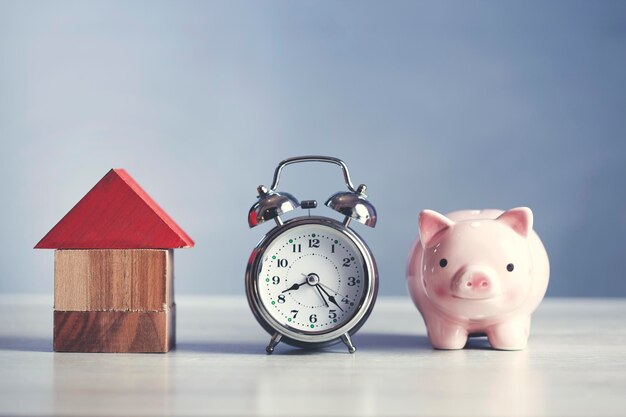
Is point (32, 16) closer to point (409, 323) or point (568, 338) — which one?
point (409, 323)

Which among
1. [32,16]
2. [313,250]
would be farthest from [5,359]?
[32,16]

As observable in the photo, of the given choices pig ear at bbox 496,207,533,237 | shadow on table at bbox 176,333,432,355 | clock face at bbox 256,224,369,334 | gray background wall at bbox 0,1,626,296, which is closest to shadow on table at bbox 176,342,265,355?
shadow on table at bbox 176,333,432,355

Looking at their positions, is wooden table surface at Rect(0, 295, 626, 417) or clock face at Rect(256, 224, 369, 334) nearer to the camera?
wooden table surface at Rect(0, 295, 626, 417)

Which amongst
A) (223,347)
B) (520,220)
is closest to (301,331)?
(223,347)

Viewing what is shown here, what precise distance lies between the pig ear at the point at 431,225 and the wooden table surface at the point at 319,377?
218mm

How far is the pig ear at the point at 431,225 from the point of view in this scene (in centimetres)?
175

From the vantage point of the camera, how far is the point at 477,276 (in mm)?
1664

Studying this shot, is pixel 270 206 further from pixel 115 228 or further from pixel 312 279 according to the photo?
pixel 115 228

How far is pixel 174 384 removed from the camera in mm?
1415

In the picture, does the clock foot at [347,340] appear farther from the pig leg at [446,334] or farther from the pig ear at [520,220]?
the pig ear at [520,220]

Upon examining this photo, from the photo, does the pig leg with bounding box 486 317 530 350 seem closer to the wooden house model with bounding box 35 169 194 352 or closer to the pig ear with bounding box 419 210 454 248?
the pig ear with bounding box 419 210 454 248

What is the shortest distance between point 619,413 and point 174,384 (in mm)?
641

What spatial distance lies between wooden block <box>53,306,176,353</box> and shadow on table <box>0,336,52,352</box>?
0.29 feet

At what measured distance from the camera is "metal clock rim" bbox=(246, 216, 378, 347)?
1713 millimetres
